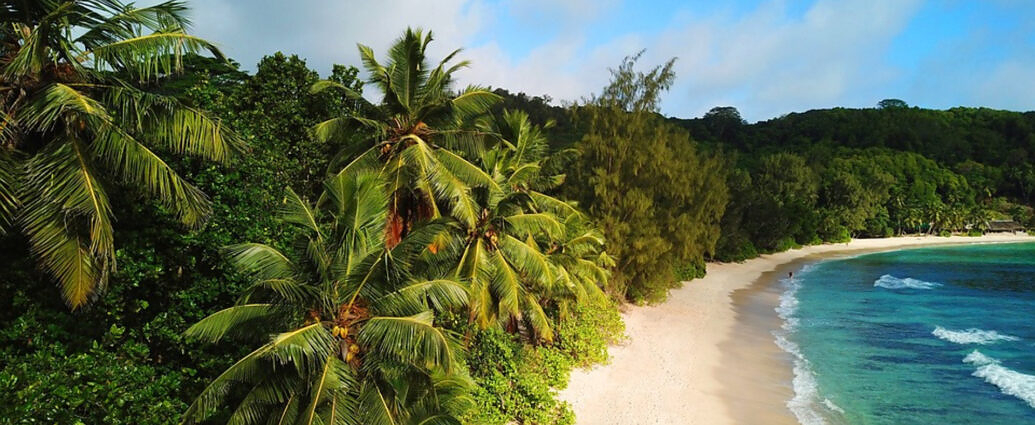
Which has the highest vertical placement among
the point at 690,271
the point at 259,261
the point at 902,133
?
the point at 902,133

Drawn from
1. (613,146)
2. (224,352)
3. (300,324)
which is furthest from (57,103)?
(613,146)

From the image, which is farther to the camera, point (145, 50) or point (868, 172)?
point (868, 172)

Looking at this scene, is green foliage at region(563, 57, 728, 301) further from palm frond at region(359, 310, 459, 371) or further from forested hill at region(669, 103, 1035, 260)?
forested hill at region(669, 103, 1035, 260)

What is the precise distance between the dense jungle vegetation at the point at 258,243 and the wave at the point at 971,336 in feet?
74.5

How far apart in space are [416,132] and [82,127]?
702 centimetres

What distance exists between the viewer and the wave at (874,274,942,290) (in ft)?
153

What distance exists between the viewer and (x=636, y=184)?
27.3 meters

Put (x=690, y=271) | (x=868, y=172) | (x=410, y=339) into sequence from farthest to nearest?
(x=868, y=172), (x=690, y=271), (x=410, y=339)

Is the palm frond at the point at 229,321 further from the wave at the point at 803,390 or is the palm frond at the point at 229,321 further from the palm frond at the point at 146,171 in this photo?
Answer: the wave at the point at 803,390

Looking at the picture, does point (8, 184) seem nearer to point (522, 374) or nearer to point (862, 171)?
point (522, 374)

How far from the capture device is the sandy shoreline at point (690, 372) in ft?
53.7

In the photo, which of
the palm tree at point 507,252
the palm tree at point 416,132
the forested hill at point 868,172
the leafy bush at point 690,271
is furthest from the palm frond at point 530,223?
the forested hill at point 868,172

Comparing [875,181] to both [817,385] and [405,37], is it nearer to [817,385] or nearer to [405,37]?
[817,385]

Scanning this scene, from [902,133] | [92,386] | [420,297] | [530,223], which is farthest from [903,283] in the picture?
[902,133]
